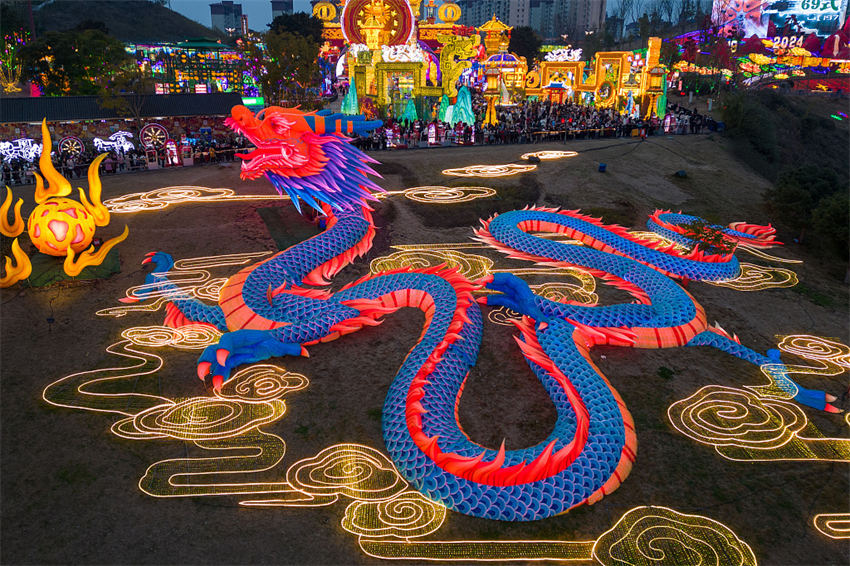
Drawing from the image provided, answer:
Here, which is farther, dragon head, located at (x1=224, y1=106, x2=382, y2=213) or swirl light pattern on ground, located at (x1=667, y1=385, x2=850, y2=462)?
dragon head, located at (x1=224, y1=106, x2=382, y2=213)

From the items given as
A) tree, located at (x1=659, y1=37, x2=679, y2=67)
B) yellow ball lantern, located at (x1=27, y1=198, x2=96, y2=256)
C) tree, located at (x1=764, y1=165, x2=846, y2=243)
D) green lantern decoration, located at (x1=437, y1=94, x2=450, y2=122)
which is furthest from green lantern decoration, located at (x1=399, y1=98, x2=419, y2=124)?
tree, located at (x1=659, y1=37, x2=679, y2=67)

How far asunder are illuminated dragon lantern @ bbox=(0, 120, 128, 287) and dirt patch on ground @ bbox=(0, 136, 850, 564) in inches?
30.9

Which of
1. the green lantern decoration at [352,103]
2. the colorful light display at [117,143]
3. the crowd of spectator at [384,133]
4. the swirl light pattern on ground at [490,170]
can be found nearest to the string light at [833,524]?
the swirl light pattern on ground at [490,170]

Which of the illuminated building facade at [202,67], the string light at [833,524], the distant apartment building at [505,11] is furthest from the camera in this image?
the distant apartment building at [505,11]

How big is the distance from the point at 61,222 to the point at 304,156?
237 inches

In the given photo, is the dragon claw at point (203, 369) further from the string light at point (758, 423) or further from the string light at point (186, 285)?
the string light at point (758, 423)

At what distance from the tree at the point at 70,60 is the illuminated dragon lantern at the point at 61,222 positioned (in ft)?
81.1

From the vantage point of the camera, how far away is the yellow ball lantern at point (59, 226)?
516 inches

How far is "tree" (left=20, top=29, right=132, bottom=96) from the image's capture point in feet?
112

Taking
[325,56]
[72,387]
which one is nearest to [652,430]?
[72,387]

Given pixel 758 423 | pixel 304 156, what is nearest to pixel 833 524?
pixel 758 423

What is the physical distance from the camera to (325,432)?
840 cm

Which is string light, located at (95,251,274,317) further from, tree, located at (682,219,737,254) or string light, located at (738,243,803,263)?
string light, located at (738,243,803,263)

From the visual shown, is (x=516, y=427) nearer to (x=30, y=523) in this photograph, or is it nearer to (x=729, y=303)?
(x=30, y=523)
